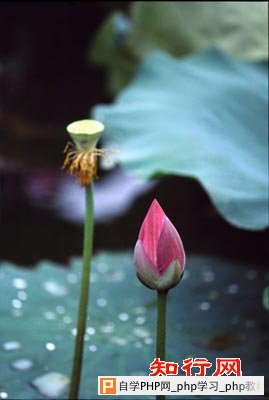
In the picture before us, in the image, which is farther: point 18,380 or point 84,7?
point 84,7

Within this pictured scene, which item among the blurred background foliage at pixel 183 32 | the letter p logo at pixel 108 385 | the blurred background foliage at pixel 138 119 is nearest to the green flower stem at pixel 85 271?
the letter p logo at pixel 108 385

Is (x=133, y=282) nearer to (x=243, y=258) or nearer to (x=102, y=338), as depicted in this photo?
(x=102, y=338)

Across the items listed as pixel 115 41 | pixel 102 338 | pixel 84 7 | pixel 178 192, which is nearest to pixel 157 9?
pixel 115 41

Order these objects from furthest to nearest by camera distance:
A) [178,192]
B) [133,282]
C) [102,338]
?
[178,192] < [133,282] < [102,338]

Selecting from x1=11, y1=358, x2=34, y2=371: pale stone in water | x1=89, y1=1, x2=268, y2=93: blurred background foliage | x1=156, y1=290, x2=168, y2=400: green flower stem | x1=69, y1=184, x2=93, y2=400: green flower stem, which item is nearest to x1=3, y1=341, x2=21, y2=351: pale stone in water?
x1=11, y1=358, x2=34, y2=371: pale stone in water

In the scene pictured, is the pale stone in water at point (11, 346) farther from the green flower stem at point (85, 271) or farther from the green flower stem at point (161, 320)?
the green flower stem at point (161, 320)

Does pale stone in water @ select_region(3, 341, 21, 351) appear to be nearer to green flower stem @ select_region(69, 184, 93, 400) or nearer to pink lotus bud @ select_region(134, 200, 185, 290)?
green flower stem @ select_region(69, 184, 93, 400)
